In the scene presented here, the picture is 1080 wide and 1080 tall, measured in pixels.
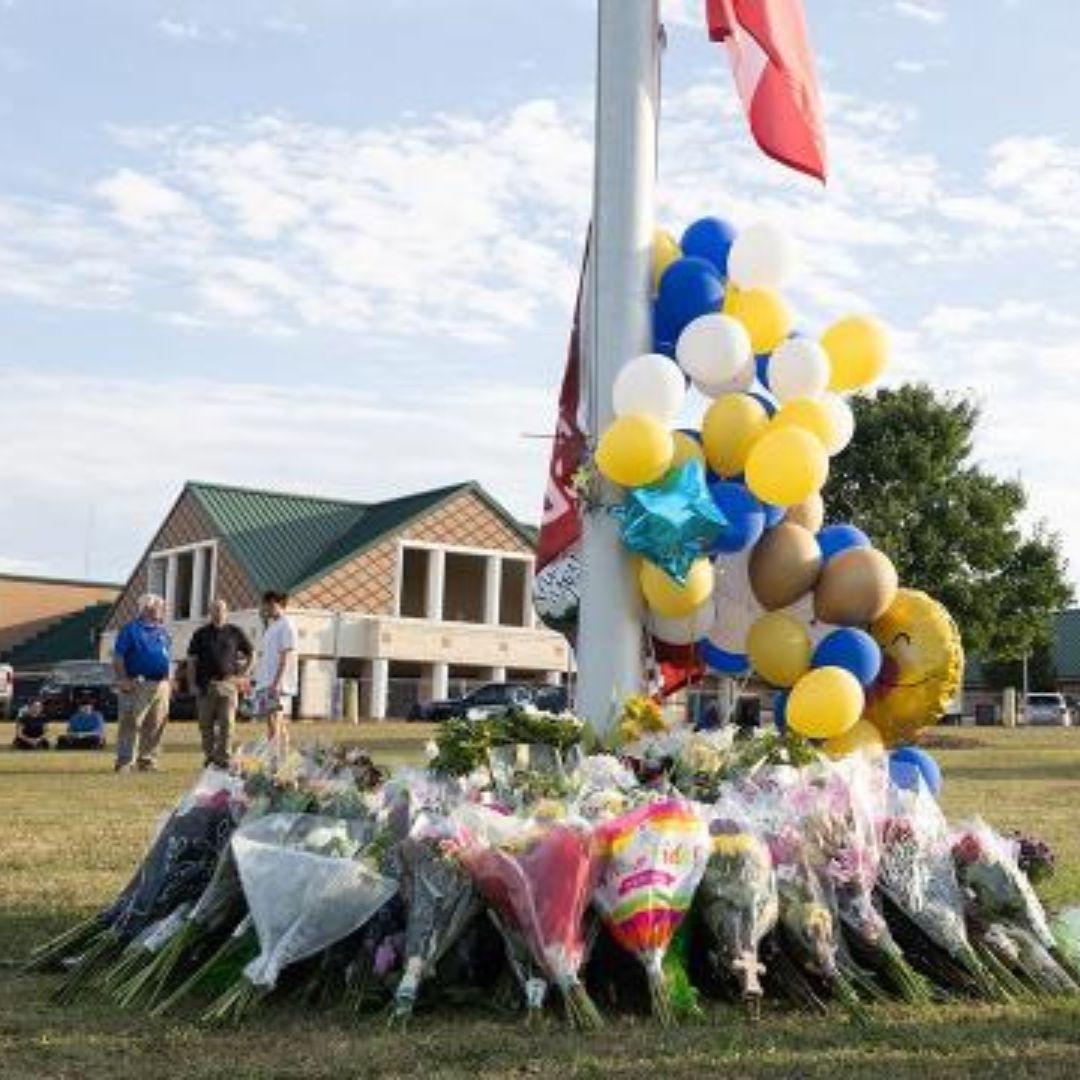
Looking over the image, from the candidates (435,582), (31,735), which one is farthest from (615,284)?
(435,582)

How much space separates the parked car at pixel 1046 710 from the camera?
188 ft

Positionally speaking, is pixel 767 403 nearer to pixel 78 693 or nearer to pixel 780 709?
pixel 780 709

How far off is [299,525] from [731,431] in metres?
45.4

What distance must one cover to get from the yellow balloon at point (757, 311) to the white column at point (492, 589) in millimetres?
45338

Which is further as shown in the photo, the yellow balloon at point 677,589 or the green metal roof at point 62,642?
the green metal roof at point 62,642

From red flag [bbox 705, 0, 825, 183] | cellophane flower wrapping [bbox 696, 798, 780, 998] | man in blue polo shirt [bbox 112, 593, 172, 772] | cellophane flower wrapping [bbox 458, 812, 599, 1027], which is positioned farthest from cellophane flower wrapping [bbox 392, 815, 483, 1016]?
man in blue polo shirt [bbox 112, 593, 172, 772]

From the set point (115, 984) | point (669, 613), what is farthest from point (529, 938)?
point (669, 613)

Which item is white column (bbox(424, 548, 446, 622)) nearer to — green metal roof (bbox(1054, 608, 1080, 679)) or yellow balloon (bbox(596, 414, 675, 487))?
green metal roof (bbox(1054, 608, 1080, 679))

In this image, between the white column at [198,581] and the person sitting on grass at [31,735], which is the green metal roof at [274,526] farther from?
the person sitting on grass at [31,735]

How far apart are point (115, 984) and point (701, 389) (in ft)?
11.8

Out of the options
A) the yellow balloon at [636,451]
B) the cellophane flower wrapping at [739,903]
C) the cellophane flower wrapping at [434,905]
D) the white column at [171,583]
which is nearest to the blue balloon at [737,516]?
the yellow balloon at [636,451]

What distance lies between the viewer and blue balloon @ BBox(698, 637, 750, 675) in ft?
23.6

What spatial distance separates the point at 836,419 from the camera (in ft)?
23.2

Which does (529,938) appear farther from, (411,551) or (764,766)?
(411,551)
